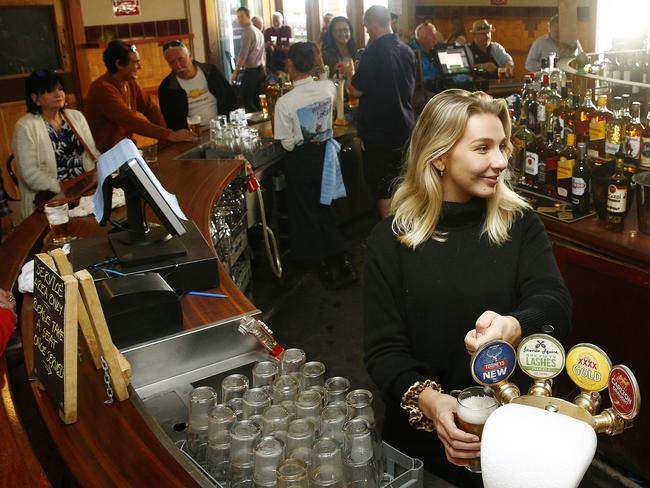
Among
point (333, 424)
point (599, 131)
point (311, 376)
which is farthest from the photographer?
point (599, 131)

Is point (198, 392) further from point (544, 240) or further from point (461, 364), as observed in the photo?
point (544, 240)

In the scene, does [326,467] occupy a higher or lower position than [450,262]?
lower

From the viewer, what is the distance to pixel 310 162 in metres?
5.35

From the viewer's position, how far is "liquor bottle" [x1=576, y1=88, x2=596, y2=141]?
383cm

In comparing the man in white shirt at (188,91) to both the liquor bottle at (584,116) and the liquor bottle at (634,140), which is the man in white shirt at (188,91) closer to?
the liquor bottle at (584,116)

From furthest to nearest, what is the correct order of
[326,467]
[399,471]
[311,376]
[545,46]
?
1. [545,46]
2. [311,376]
3. [399,471]
4. [326,467]

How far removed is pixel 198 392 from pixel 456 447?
0.63 meters

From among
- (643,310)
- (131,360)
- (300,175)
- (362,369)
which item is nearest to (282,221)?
(300,175)

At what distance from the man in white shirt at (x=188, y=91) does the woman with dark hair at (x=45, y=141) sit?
1105mm

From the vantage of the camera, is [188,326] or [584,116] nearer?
[188,326]

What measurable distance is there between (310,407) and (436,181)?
721 millimetres

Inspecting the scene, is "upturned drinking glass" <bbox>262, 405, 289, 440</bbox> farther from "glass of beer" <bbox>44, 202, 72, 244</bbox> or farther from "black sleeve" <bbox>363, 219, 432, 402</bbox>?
"glass of beer" <bbox>44, 202, 72, 244</bbox>

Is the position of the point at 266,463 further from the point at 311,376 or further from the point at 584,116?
the point at 584,116

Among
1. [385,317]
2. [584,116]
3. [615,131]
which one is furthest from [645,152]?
[385,317]
